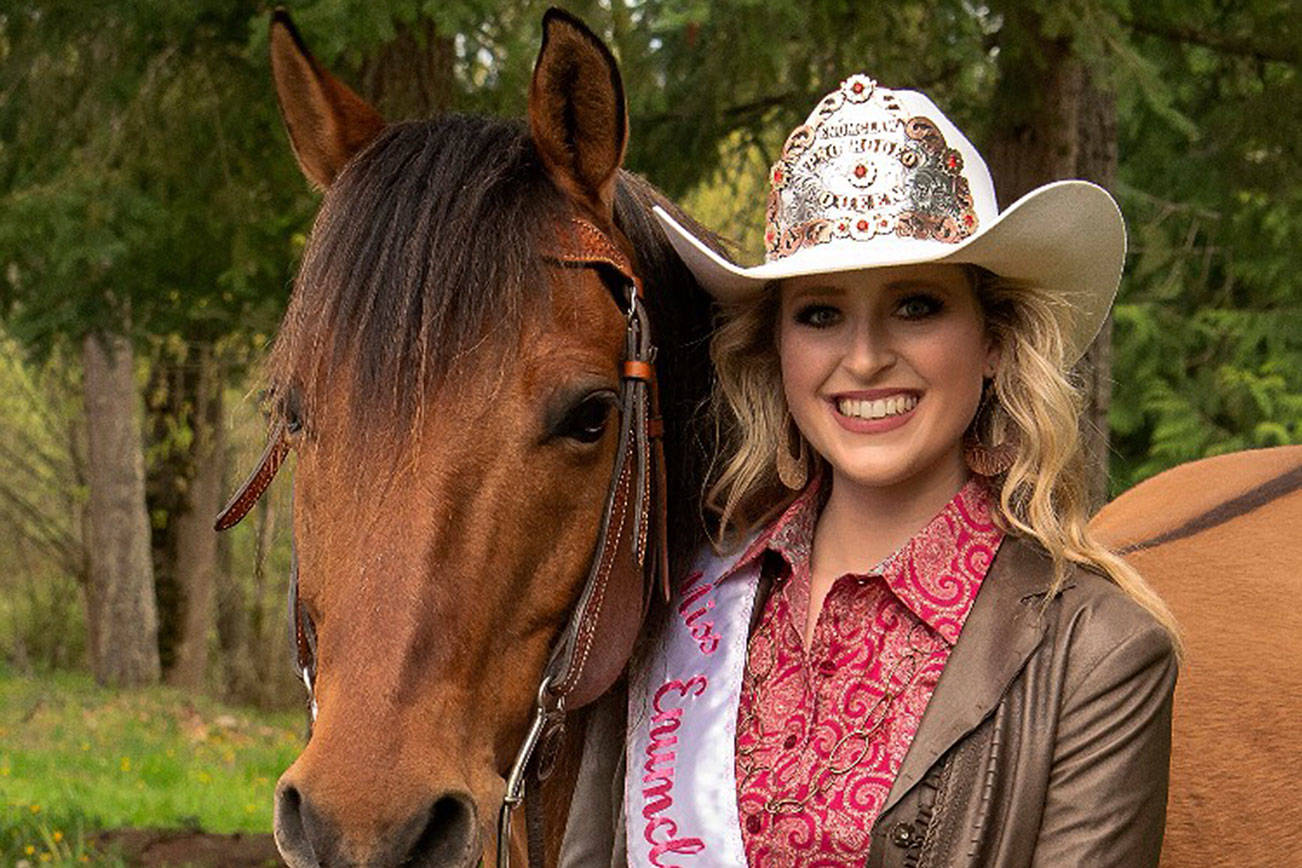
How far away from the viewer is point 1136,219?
28.6 feet

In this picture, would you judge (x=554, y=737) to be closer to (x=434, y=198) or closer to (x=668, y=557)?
(x=668, y=557)

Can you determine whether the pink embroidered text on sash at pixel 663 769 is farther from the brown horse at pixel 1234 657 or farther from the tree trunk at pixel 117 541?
the tree trunk at pixel 117 541

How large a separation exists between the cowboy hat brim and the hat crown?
0.02 meters

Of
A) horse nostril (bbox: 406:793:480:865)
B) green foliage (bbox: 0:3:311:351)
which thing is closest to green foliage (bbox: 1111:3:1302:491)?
green foliage (bbox: 0:3:311:351)

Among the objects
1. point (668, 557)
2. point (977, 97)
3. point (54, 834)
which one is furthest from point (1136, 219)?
point (668, 557)

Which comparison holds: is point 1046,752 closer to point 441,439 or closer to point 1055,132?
point 441,439

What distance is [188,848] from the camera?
5.73 meters

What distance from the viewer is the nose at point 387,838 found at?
5.60ft

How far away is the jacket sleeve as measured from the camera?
1821 millimetres

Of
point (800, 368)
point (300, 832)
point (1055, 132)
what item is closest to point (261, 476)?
point (300, 832)

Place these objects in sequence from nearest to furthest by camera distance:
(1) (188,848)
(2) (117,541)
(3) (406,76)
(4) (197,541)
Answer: (3) (406,76), (1) (188,848), (2) (117,541), (4) (197,541)

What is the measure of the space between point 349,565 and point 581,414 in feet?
1.21

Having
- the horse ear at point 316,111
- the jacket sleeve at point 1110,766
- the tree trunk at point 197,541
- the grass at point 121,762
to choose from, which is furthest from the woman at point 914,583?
the tree trunk at point 197,541

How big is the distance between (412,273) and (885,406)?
65 centimetres
